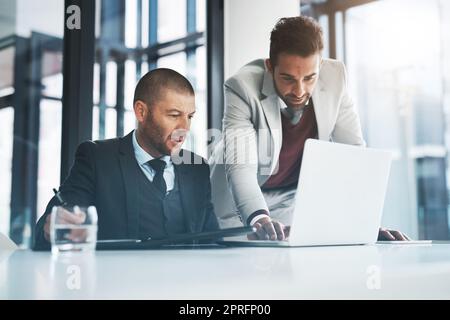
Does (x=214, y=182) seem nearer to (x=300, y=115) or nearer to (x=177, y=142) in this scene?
(x=177, y=142)

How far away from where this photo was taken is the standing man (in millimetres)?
2791

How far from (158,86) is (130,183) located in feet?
2.31

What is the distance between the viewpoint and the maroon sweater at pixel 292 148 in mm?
2818

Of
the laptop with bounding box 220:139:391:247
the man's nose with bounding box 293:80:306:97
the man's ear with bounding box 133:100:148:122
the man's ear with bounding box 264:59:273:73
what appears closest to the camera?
the laptop with bounding box 220:139:391:247

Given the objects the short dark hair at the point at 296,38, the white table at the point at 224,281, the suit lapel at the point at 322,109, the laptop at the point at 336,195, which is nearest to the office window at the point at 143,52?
the short dark hair at the point at 296,38

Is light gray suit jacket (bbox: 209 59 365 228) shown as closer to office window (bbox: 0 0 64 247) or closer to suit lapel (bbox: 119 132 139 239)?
suit lapel (bbox: 119 132 139 239)

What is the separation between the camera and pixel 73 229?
113 cm

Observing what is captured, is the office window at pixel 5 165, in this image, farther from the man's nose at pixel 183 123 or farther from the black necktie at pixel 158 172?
the black necktie at pixel 158 172

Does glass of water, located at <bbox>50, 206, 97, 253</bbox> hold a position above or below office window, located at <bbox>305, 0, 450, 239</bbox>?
below

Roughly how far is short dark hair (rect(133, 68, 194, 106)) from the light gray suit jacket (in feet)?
0.95

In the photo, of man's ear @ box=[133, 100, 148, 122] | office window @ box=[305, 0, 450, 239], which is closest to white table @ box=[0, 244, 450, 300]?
man's ear @ box=[133, 100, 148, 122]

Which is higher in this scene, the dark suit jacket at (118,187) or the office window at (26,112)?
the office window at (26,112)

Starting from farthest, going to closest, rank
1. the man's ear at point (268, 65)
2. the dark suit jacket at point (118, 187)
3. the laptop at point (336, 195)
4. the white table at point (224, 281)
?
1. the man's ear at point (268, 65)
2. the dark suit jacket at point (118, 187)
3. the laptop at point (336, 195)
4. the white table at point (224, 281)

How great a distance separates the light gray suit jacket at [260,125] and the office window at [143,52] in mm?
355
